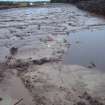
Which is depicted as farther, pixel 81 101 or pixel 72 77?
pixel 72 77

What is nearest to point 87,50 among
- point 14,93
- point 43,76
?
point 43,76

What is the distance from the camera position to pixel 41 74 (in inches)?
248

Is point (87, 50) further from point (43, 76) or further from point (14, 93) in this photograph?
point (14, 93)

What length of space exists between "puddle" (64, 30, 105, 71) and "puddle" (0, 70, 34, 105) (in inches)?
75.7

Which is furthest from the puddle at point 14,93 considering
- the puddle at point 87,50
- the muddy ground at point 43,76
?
the puddle at point 87,50

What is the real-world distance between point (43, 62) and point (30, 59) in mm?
498

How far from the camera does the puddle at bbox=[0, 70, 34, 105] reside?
4965mm

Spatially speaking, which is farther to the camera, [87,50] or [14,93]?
[87,50]

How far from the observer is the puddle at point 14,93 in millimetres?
4965

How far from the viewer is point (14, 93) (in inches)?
211

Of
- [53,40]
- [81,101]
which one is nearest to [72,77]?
[81,101]

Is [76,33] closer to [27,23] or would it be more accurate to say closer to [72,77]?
[27,23]

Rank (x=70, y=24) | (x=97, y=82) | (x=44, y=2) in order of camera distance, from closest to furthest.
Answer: (x=97, y=82) → (x=70, y=24) → (x=44, y=2)

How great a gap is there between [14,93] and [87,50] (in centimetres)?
378
